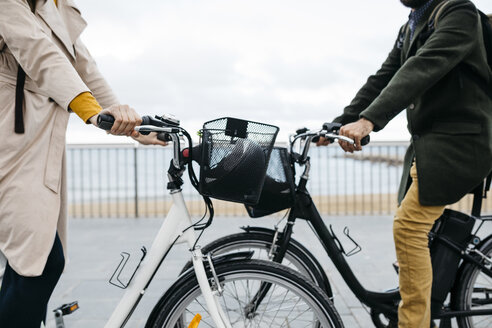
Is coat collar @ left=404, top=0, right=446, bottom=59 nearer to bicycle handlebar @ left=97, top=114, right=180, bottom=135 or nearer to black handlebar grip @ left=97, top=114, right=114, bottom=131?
bicycle handlebar @ left=97, top=114, right=180, bottom=135

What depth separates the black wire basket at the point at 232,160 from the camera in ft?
5.48

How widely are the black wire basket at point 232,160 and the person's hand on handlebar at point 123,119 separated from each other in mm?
238

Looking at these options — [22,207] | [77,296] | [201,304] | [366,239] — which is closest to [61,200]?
[22,207]

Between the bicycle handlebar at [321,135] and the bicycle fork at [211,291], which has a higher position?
the bicycle handlebar at [321,135]

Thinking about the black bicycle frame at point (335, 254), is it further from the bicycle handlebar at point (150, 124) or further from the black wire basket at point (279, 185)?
the bicycle handlebar at point (150, 124)

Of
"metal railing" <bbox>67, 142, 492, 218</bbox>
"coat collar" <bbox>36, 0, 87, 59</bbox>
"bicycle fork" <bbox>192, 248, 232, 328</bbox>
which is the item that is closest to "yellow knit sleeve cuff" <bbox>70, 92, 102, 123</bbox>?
"coat collar" <bbox>36, 0, 87, 59</bbox>

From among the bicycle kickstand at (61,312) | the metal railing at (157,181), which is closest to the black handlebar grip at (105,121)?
the bicycle kickstand at (61,312)

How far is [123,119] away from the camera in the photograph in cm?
155

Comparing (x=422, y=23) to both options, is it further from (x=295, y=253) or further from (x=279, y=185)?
(x=295, y=253)

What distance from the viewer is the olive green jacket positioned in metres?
2.00

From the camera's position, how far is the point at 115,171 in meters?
8.03

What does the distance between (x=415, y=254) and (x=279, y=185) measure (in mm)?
693

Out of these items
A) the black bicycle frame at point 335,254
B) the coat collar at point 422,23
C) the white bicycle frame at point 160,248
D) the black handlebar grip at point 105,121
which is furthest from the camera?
the black bicycle frame at point 335,254

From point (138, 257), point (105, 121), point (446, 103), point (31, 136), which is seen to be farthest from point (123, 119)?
point (138, 257)
